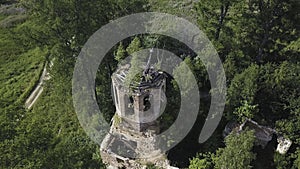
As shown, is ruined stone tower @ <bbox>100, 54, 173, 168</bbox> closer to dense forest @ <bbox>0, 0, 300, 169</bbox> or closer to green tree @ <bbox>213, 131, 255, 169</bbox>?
dense forest @ <bbox>0, 0, 300, 169</bbox>

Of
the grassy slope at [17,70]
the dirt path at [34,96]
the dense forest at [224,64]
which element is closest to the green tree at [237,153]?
the dense forest at [224,64]

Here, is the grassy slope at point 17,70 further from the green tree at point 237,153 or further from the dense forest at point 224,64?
the green tree at point 237,153

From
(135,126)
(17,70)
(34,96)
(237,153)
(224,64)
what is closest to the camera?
(237,153)

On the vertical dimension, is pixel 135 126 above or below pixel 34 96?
above

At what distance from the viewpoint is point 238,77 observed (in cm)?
2470

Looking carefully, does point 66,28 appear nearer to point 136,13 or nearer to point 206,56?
point 136,13

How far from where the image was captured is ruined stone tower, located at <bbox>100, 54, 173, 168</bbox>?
22.3 m

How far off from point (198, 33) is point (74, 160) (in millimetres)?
14933

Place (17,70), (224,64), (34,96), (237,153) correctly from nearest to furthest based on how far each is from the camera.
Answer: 1. (237,153)
2. (224,64)
3. (34,96)
4. (17,70)

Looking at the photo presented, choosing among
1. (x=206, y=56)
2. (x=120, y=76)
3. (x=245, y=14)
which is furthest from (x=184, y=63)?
(x=245, y=14)

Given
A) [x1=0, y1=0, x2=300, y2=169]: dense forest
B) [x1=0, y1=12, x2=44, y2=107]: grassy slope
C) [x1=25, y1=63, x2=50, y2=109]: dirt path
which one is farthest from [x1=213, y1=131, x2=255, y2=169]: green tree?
[x1=0, y1=12, x2=44, y2=107]: grassy slope

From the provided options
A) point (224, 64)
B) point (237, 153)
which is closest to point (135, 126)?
point (237, 153)

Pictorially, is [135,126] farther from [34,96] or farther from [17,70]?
[17,70]

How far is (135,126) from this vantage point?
24.5 m
